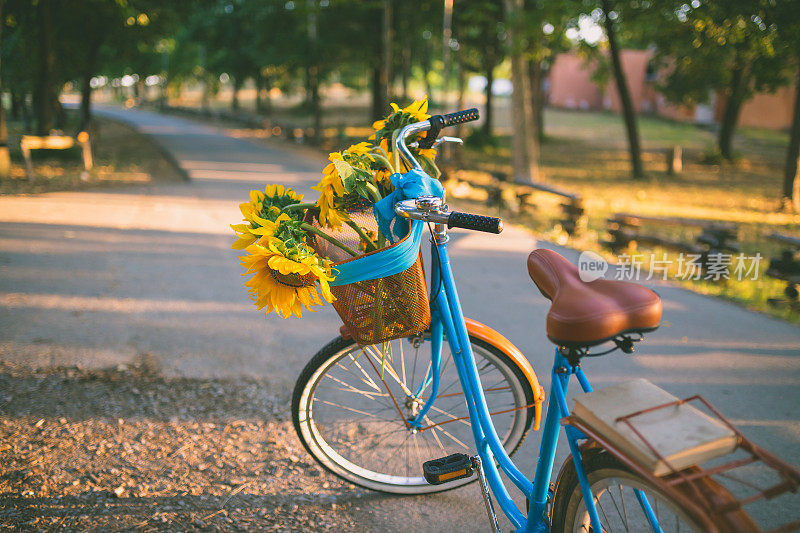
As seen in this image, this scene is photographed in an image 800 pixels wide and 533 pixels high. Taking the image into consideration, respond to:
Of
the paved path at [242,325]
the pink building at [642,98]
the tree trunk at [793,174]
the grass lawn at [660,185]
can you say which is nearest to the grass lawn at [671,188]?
the grass lawn at [660,185]

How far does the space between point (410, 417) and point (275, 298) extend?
113cm

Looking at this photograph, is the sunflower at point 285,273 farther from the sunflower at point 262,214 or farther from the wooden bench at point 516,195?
the wooden bench at point 516,195

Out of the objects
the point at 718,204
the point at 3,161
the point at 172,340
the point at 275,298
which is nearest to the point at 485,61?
the point at 718,204

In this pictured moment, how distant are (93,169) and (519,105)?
9.65 m

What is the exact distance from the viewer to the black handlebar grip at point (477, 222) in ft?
6.29

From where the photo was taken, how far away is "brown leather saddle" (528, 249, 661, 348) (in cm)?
170

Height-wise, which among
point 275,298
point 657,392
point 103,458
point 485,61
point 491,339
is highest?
point 485,61

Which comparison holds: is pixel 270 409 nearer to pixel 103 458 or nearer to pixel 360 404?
pixel 360 404

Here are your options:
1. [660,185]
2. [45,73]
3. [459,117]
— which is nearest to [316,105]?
[45,73]

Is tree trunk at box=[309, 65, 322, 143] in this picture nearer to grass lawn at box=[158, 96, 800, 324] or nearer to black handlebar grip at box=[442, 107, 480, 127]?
grass lawn at box=[158, 96, 800, 324]

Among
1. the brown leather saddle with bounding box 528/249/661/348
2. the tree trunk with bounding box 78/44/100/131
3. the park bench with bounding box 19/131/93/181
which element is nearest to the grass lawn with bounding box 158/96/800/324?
the brown leather saddle with bounding box 528/249/661/348

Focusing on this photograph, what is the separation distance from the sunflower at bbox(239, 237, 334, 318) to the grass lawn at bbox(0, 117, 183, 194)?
10261 millimetres

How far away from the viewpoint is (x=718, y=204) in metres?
13.5

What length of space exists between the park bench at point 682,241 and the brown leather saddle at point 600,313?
5479 mm
